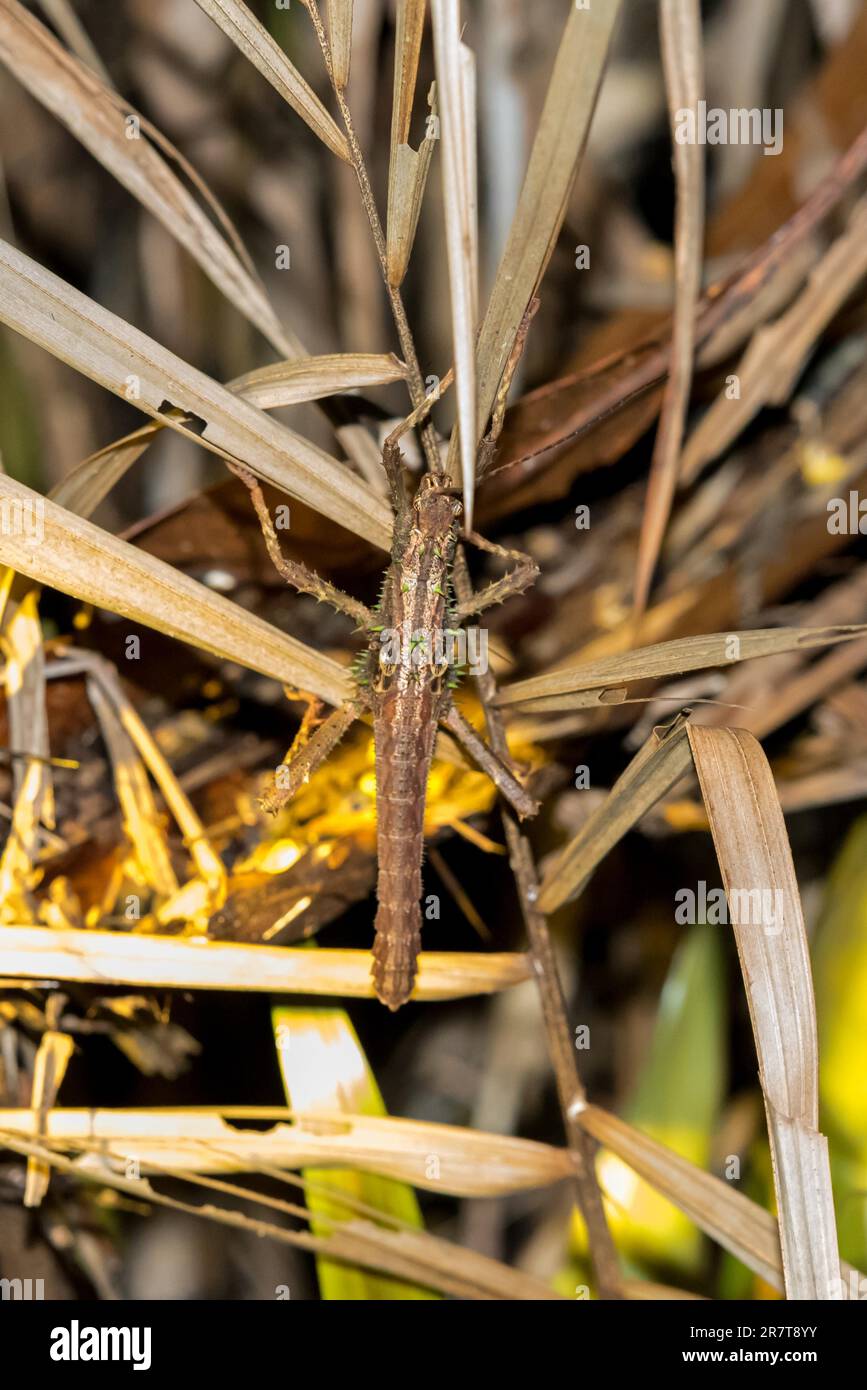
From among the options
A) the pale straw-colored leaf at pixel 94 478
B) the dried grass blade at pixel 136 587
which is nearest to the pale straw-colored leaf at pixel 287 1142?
the dried grass blade at pixel 136 587

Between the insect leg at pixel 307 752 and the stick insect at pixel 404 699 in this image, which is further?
the insect leg at pixel 307 752

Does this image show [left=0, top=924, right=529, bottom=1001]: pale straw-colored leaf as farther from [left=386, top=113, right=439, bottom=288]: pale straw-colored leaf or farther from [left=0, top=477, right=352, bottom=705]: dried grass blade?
[left=386, top=113, right=439, bottom=288]: pale straw-colored leaf

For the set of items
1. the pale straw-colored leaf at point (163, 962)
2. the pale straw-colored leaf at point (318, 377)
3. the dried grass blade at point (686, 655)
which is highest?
the pale straw-colored leaf at point (318, 377)

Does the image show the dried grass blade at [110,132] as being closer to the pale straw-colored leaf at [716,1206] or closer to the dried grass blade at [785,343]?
the dried grass blade at [785,343]

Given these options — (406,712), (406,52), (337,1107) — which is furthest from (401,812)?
(406,52)

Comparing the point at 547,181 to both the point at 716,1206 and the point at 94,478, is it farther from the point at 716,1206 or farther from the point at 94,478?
the point at 716,1206

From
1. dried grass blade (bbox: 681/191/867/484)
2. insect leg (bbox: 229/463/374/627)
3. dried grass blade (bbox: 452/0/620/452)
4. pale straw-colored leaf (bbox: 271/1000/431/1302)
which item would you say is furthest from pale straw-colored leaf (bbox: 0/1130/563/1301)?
dried grass blade (bbox: 681/191/867/484)

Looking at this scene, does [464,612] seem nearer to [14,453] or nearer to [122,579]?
[122,579]

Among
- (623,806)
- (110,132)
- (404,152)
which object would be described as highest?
(110,132)
